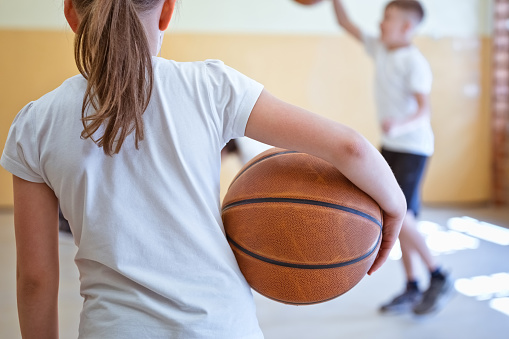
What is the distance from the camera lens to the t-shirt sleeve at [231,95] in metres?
0.79

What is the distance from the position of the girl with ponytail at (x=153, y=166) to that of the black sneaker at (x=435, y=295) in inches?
79.1

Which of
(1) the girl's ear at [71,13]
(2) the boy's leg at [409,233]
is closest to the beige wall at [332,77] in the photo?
(2) the boy's leg at [409,233]

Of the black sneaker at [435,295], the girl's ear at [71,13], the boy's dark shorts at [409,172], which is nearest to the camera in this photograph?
the girl's ear at [71,13]

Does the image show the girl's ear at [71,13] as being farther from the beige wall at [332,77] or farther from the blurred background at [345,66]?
the beige wall at [332,77]

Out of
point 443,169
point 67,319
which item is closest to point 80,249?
point 67,319

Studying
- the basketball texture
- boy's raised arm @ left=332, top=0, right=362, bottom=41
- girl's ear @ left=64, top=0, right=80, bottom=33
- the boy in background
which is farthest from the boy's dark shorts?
girl's ear @ left=64, top=0, right=80, bottom=33

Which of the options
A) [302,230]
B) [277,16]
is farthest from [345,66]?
[302,230]

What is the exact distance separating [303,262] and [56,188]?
396mm

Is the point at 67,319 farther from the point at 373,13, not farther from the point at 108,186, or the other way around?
the point at 373,13

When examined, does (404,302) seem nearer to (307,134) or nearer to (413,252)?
(413,252)

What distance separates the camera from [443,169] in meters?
5.38

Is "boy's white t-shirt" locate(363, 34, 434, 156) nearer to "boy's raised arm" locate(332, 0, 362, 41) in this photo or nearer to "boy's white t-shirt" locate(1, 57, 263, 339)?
"boy's raised arm" locate(332, 0, 362, 41)

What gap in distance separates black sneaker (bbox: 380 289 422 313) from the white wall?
306 centimetres

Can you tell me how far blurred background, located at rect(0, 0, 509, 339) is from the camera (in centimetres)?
489
